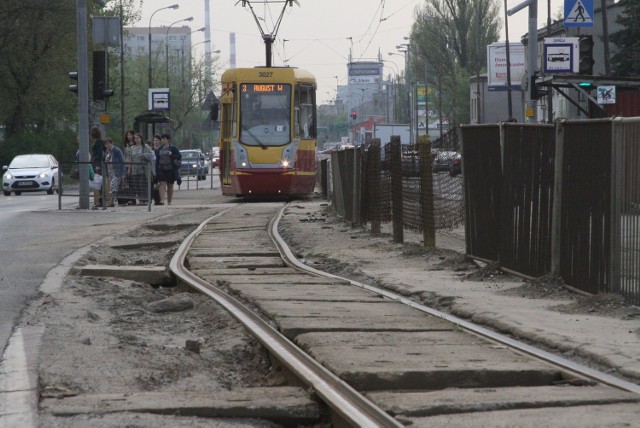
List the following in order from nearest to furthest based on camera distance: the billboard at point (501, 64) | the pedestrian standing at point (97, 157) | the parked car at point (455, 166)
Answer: the parked car at point (455, 166), the pedestrian standing at point (97, 157), the billboard at point (501, 64)

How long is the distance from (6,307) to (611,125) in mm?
4724

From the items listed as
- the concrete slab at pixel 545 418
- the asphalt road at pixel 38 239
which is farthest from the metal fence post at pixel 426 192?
the concrete slab at pixel 545 418

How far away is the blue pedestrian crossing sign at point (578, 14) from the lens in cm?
2492

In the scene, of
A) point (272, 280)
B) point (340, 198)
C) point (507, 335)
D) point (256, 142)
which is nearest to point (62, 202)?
point (256, 142)

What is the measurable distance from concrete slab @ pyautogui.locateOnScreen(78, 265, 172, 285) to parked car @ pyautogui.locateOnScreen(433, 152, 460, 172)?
15.4 feet

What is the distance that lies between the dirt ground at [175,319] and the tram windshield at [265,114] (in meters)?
13.6

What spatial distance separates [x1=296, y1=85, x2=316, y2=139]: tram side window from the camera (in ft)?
100

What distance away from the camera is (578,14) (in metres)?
24.9

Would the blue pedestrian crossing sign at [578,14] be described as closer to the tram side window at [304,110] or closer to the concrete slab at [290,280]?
the tram side window at [304,110]

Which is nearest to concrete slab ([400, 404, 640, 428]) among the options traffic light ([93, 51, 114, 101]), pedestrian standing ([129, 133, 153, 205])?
pedestrian standing ([129, 133, 153, 205])

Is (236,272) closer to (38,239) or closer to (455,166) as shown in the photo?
(455,166)

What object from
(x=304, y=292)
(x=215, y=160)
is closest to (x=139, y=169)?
(x=304, y=292)

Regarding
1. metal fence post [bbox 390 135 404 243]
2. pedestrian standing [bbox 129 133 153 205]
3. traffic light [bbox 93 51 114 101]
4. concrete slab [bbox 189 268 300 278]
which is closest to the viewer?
concrete slab [bbox 189 268 300 278]

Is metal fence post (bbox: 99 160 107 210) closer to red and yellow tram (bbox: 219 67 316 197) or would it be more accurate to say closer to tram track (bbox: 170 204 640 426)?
red and yellow tram (bbox: 219 67 316 197)
